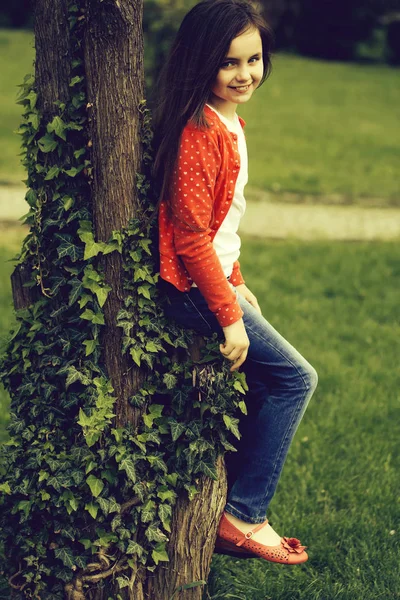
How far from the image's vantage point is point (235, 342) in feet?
7.97

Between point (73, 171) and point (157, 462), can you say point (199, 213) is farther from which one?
point (157, 462)

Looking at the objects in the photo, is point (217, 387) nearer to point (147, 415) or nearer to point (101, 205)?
point (147, 415)

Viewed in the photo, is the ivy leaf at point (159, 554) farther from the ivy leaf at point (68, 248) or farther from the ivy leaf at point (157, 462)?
the ivy leaf at point (68, 248)

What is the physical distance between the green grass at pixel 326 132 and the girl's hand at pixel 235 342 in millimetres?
6229

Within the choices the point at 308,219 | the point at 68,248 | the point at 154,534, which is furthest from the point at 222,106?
the point at 308,219

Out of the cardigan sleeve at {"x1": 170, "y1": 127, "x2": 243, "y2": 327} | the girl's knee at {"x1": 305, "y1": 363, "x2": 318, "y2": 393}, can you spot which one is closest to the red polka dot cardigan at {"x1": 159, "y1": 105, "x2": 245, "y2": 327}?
the cardigan sleeve at {"x1": 170, "y1": 127, "x2": 243, "y2": 327}

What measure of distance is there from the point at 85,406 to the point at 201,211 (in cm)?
66

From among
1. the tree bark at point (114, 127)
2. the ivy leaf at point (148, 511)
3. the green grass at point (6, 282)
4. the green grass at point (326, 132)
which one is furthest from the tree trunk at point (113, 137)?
the green grass at point (326, 132)

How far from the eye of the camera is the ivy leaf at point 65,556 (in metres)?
2.44

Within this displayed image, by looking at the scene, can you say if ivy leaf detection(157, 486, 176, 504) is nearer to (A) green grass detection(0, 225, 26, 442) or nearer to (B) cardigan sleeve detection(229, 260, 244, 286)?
(B) cardigan sleeve detection(229, 260, 244, 286)

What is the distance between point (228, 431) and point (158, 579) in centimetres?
52

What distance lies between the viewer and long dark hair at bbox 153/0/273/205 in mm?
2363

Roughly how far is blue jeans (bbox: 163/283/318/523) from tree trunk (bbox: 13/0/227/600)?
161 millimetres

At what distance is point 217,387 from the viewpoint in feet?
8.13
